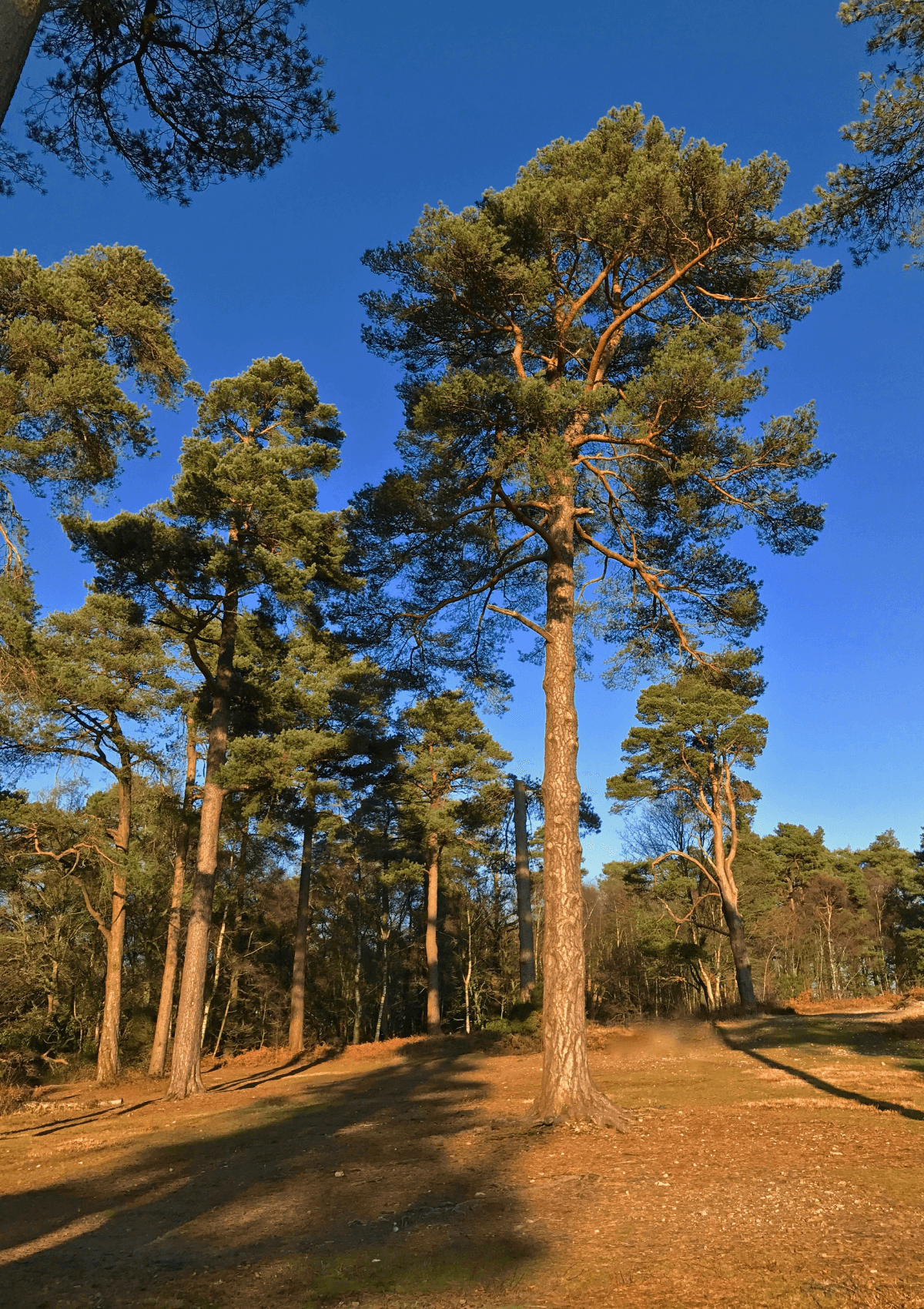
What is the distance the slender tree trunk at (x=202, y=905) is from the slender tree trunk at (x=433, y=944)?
11.5 m

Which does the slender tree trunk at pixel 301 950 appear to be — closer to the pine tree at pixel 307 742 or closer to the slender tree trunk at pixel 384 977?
the pine tree at pixel 307 742

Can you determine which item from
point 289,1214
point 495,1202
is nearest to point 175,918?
point 289,1214

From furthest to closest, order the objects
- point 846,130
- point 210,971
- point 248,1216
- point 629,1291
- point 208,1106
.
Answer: point 210,971 → point 208,1106 → point 846,130 → point 248,1216 → point 629,1291

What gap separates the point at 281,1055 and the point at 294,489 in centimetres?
1596

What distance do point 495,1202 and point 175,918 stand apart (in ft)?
54.6

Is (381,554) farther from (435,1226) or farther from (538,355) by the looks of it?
(435,1226)

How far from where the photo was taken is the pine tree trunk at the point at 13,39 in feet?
Answer: 12.4

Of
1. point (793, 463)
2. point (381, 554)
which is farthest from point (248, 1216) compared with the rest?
point (793, 463)

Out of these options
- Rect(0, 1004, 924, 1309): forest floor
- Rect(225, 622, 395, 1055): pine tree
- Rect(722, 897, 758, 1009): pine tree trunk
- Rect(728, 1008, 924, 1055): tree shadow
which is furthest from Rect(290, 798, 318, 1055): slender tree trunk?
Rect(722, 897, 758, 1009): pine tree trunk

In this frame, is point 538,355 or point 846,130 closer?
point 846,130

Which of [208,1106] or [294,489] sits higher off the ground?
[294,489]

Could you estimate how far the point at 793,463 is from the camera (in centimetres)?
970

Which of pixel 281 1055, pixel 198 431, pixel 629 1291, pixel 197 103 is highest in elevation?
pixel 198 431

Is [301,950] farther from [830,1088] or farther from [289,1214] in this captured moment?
[289,1214]
